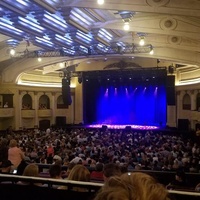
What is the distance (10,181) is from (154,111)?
3101cm

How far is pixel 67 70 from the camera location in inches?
1188

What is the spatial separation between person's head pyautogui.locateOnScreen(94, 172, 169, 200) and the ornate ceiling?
404 inches

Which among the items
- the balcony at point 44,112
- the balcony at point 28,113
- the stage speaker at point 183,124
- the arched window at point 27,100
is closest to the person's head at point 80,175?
the stage speaker at point 183,124

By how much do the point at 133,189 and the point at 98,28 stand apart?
15463 mm

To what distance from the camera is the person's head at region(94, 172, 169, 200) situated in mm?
1188

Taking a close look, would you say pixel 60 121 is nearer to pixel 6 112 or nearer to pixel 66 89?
pixel 66 89

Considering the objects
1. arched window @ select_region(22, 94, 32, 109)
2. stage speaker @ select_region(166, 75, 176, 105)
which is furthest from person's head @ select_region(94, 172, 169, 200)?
arched window @ select_region(22, 94, 32, 109)

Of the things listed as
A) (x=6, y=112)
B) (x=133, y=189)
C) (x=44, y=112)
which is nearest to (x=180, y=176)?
(x=133, y=189)

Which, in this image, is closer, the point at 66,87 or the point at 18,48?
the point at 18,48

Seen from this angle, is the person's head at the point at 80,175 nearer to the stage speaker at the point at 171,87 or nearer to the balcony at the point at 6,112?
the stage speaker at the point at 171,87

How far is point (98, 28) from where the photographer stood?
53.1 feet

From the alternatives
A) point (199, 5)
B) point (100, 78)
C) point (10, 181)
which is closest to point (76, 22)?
point (199, 5)

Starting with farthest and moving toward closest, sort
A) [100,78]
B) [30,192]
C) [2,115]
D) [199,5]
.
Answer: [100,78], [2,115], [199,5], [30,192]

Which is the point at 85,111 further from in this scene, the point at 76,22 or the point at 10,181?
the point at 10,181
